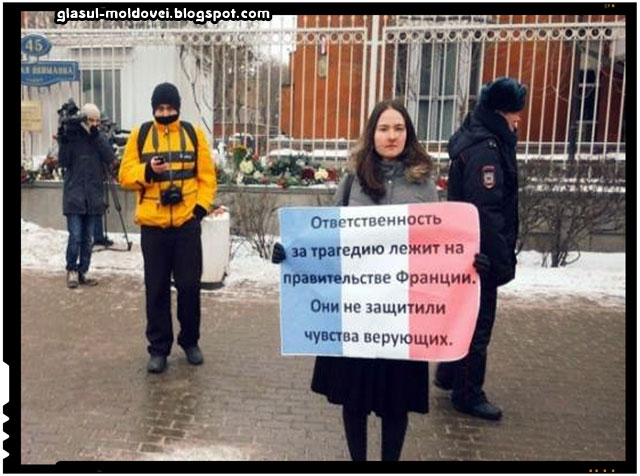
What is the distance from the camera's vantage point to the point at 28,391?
420cm

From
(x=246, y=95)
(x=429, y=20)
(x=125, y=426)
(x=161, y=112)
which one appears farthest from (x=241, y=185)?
(x=125, y=426)

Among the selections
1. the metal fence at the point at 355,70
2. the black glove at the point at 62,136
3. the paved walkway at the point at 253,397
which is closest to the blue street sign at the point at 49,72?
the metal fence at the point at 355,70

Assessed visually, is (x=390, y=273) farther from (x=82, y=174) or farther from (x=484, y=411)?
(x=82, y=174)

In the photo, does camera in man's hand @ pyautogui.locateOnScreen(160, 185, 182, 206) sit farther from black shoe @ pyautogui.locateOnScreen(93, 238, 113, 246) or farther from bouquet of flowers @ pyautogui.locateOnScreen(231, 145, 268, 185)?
black shoe @ pyautogui.locateOnScreen(93, 238, 113, 246)

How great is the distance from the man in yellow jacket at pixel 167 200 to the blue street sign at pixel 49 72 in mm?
6489

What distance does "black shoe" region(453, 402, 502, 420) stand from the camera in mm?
3928

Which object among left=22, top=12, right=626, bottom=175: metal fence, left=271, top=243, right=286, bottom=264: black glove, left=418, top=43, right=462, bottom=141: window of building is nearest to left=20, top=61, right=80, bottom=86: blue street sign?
left=22, top=12, right=626, bottom=175: metal fence

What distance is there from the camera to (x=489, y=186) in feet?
11.7

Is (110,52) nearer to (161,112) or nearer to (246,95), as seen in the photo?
(246,95)

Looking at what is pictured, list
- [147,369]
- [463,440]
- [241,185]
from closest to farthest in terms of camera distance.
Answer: [463,440] < [147,369] < [241,185]

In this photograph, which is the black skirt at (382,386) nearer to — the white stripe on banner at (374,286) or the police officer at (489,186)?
the white stripe on banner at (374,286)

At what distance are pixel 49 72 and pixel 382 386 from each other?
9315mm

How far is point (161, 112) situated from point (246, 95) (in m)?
5.71

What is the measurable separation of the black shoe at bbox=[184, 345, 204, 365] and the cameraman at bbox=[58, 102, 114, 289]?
2.85 metres
